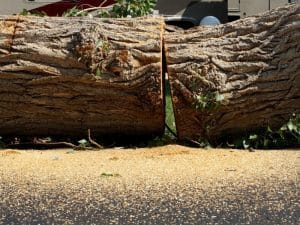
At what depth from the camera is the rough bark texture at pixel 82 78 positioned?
534 cm

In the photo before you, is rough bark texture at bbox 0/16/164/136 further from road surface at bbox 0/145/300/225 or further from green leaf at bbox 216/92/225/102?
green leaf at bbox 216/92/225/102

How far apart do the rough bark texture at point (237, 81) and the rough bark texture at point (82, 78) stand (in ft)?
0.71

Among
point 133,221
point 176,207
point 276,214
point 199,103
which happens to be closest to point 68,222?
point 133,221

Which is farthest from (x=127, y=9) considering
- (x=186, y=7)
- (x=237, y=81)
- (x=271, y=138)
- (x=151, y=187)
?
(x=186, y=7)

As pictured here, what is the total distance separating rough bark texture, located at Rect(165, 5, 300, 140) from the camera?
532cm

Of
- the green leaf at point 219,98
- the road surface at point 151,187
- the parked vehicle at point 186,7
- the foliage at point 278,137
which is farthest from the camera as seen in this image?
the parked vehicle at point 186,7

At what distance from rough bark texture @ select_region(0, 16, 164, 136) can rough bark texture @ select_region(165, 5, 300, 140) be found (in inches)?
8.5

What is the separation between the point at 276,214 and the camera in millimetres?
3580

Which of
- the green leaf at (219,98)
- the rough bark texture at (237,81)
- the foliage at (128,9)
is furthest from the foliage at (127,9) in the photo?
the green leaf at (219,98)

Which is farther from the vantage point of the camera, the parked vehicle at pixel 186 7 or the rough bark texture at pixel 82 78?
the parked vehicle at pixel 186 7

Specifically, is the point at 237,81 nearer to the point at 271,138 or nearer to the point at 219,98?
the point at 219,98

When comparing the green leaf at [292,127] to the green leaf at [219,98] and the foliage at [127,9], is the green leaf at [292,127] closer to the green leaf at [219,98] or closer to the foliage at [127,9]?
the green leaf at [219,98]

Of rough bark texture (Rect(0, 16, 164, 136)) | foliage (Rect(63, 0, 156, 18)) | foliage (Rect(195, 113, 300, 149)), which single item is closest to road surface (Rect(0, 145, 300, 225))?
foliage (Rect(195, 113, 300, 149))

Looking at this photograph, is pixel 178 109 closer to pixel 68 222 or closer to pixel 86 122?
pixel 86 122
